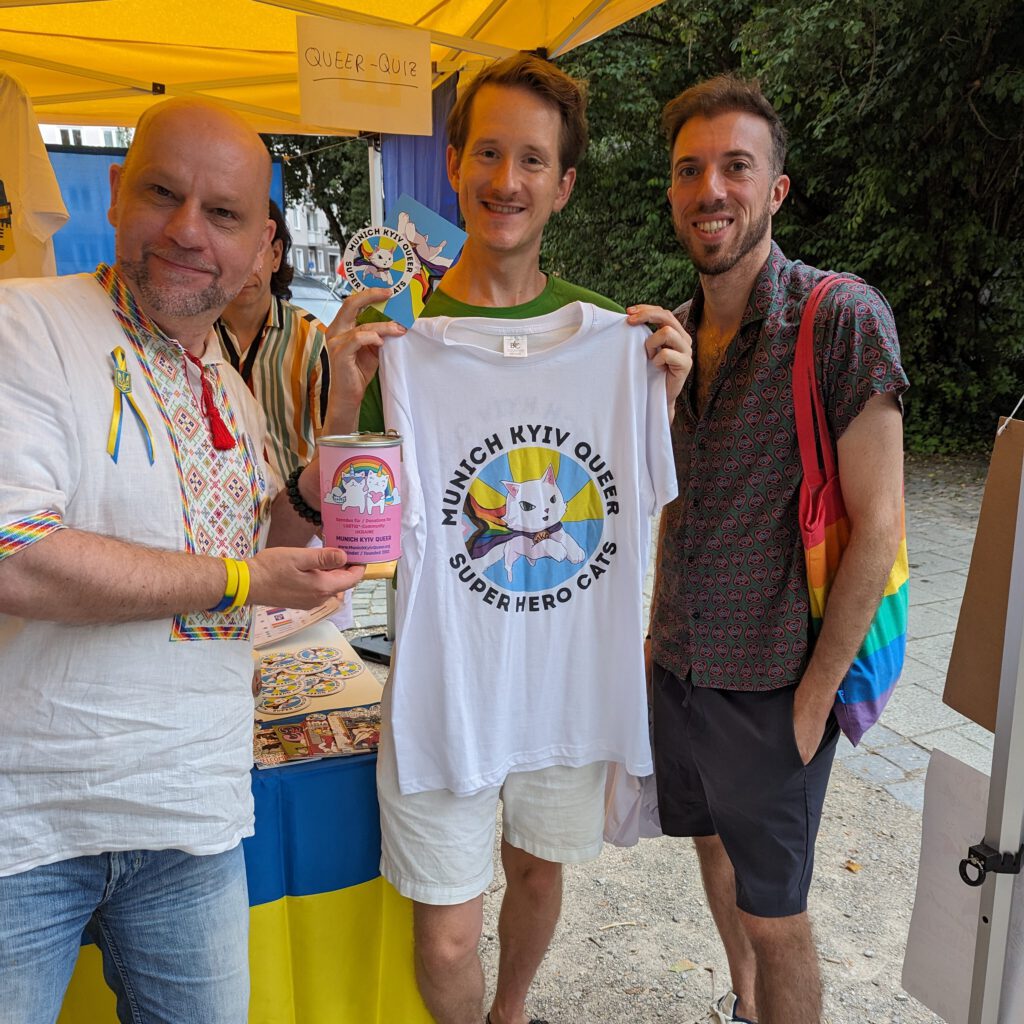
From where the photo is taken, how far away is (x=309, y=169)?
17562mm

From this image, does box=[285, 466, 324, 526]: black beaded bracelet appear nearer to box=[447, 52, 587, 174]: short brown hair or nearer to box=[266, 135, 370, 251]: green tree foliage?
box=[447, 52, 587, 174]: short brown hair

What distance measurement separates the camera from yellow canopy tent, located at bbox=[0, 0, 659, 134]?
12.0ft

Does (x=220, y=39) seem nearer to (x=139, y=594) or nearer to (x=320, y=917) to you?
(x=139, y=594)

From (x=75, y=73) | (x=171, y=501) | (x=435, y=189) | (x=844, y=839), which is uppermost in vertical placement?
(x=75, y=73)

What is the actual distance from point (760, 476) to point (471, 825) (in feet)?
3.24

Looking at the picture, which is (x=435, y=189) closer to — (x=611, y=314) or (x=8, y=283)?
(x=611, y=314)

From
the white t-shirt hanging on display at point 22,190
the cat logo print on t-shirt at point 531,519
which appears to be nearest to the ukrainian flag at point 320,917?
the cat logo print on t-shirt at point 531,519

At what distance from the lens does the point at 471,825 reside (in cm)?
188

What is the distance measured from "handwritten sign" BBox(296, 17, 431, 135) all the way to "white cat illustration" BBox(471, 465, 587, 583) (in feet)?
5.33

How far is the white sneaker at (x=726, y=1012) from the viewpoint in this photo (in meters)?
2.36

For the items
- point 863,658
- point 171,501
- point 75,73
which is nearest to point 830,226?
point 75,73

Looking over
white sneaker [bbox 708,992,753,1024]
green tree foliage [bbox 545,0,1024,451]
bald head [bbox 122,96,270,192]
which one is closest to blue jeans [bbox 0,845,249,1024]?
bald head [bbox 122,96,270,192]

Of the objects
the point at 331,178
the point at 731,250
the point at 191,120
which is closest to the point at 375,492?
the point at 191,120

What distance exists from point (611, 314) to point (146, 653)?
1068 mm
